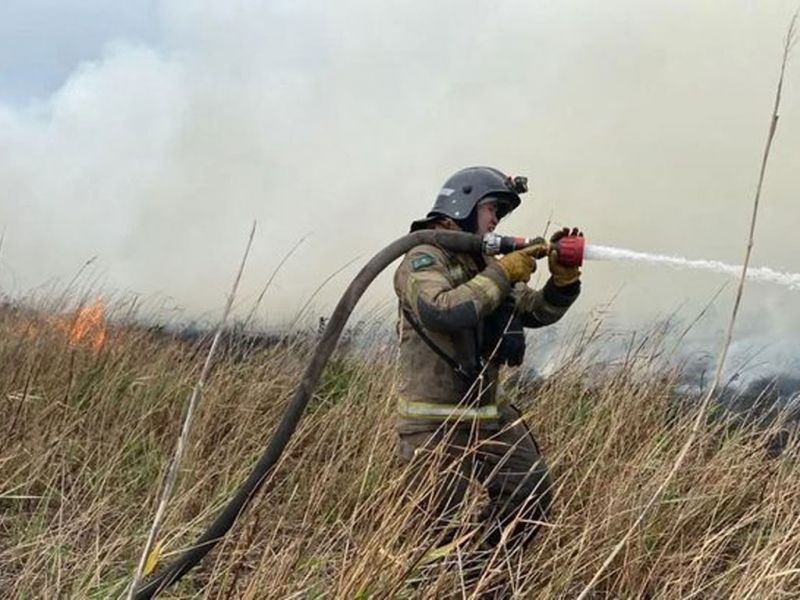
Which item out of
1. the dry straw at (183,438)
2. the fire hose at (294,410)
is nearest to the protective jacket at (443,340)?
the fire hose at (294,410)

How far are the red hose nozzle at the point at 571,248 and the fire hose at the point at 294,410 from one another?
0.23 metres

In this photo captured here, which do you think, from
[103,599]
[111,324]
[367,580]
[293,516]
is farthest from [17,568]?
[111,324]

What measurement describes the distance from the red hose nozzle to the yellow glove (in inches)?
2.2

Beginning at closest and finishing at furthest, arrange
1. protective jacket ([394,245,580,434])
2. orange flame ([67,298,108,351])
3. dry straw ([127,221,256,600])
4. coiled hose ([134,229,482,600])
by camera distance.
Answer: dry straw ([127,221,256,600]), coiled hose ([134,229,482,600]), protective jacket ([394,245,580,434]), orange flame ([67,298,108,351])

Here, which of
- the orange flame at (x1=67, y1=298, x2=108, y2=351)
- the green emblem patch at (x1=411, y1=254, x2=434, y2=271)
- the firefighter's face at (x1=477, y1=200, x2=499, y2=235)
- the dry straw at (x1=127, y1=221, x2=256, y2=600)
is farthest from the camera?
the orange flame at (x1=67, y1=298, x2=108, y2=351)

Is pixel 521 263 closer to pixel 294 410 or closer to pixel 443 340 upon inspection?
pixel 443 340

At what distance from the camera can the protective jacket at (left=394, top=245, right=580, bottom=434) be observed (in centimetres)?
290

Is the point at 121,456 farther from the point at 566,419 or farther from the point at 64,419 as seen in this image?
the point at 566,419

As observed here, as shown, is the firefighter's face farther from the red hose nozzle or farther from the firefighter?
the red hose nozzle

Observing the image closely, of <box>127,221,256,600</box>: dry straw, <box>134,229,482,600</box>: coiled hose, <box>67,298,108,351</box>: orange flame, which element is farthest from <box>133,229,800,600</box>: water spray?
<box>67,298,108,351</box>: orange flame

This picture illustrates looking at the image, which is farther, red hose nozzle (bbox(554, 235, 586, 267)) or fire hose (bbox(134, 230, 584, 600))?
red hose nozzle (bbox(554, 235, 586, 267))

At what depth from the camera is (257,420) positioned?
464 centimetres

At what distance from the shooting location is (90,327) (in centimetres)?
582

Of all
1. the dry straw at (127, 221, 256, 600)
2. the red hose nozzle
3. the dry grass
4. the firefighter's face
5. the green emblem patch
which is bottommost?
the dry grass
